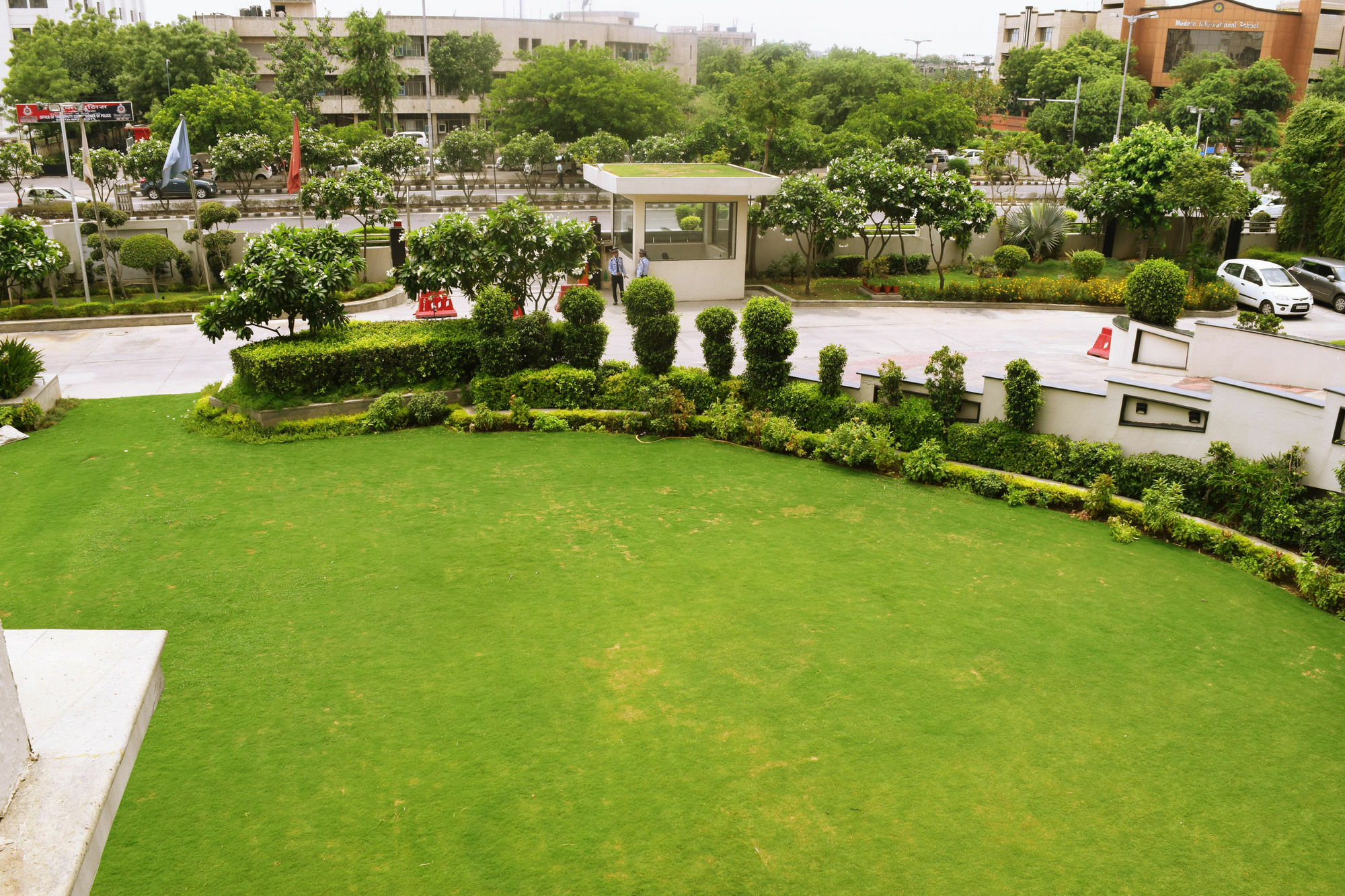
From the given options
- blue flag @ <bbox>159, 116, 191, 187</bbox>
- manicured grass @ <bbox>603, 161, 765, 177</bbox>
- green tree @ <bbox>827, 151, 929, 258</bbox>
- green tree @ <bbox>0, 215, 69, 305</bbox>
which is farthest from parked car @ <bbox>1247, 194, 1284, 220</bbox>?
green tree @ <bbox>0, 215, 69, 305</bbox>

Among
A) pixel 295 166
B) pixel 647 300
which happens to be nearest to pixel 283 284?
pixel 647 300

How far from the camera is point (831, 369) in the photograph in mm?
15148

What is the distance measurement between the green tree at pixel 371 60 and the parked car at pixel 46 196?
566 inches

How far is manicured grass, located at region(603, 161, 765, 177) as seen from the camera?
2505 cm

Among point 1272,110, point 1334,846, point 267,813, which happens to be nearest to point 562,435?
point 267,813

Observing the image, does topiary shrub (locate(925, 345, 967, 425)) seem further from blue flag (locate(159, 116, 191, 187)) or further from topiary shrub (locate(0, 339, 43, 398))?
blue flag (locate(159, 116, 191, 187))

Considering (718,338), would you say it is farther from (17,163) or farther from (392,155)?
(17,163)

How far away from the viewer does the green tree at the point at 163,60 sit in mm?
55375

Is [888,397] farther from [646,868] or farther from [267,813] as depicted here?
[267,813]

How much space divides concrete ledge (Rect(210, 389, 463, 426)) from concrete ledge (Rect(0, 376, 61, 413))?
2453 mm

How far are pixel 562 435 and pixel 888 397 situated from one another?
510 centimetres

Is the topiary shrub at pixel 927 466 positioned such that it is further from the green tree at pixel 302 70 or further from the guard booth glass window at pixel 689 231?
the green tree at pixel 302 70

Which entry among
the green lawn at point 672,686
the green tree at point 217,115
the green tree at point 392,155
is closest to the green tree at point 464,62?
the green tree at point 217,115

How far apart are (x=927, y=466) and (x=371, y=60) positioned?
147ft
